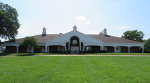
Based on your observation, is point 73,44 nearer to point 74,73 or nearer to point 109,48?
point 109,48

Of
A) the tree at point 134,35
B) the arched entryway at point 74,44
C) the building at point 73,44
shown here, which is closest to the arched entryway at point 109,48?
the building at point 73,44

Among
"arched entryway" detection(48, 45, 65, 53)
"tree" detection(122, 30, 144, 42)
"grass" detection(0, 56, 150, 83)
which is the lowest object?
"grass" detection(0, 56, 150, 83)

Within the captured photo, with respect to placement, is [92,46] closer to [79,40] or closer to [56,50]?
[79,40]

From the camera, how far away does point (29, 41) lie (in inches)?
1462

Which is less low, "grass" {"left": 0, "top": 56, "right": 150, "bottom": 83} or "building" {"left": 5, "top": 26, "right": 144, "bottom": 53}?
"building" {"left": 5, "top": 26, "right": 144, "bottom": 53}

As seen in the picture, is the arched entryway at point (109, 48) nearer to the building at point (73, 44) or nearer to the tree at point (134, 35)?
the building at point (73, 44)

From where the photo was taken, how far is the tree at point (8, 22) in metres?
39.5

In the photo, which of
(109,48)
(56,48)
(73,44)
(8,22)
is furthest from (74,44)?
(8,22)

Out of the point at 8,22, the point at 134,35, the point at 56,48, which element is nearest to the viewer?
the point at 8,22

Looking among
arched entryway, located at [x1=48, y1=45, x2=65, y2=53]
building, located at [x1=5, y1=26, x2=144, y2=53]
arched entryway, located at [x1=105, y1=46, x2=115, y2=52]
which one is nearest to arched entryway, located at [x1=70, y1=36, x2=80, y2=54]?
building, located at [x1=5, y1=26, x2=144, y2=53]

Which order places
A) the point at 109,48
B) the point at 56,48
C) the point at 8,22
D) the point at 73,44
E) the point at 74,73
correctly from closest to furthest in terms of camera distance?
the point at 74,73, the point at 8,22, the point at 73,44, the point at 56,48, the point at 109,48

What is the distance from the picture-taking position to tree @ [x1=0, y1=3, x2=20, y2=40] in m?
39.5

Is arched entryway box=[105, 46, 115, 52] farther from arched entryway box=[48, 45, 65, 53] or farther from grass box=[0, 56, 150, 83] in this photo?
grass box=[0, 56, 150, 83]

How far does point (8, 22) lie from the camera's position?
4003 centimetres
